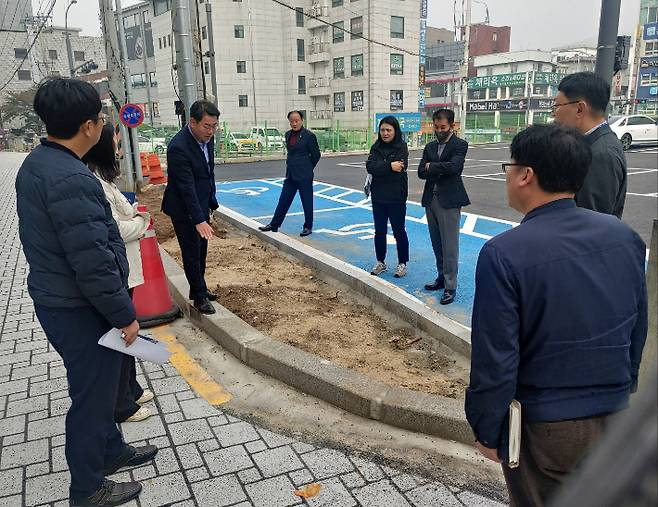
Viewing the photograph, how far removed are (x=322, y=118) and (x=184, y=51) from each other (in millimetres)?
35327

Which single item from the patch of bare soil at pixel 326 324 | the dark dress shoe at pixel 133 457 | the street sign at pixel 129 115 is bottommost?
the patch of bare soil at pixel 326 324

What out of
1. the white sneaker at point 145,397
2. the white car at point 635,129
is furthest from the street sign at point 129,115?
the white car at point 635,129

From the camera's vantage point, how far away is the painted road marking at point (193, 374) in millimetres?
3562

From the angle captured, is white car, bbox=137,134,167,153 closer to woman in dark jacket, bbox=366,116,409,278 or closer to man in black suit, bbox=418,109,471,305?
woman in dark jacket, bbox=366,116,409,278

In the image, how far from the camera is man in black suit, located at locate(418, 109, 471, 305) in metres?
4.84

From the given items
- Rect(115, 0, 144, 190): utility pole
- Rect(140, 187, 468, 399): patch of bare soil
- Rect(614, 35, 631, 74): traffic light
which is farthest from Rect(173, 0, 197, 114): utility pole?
Rect(614, 35, 631, 74): traffic light

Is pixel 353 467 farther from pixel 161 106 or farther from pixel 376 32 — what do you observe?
pixel 161 106

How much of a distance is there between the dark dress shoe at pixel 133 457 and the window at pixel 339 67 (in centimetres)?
4023

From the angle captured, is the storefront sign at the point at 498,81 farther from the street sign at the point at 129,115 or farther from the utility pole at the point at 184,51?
the utility pole at the point at 184,51

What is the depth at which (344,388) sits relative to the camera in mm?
3332

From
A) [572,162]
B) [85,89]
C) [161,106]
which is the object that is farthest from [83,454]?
[161,106]

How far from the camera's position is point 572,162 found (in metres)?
1.63

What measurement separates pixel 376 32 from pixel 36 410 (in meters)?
38.0

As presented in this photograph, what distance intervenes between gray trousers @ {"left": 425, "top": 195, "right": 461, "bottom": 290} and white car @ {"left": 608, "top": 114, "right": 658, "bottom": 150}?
21.2 metres
